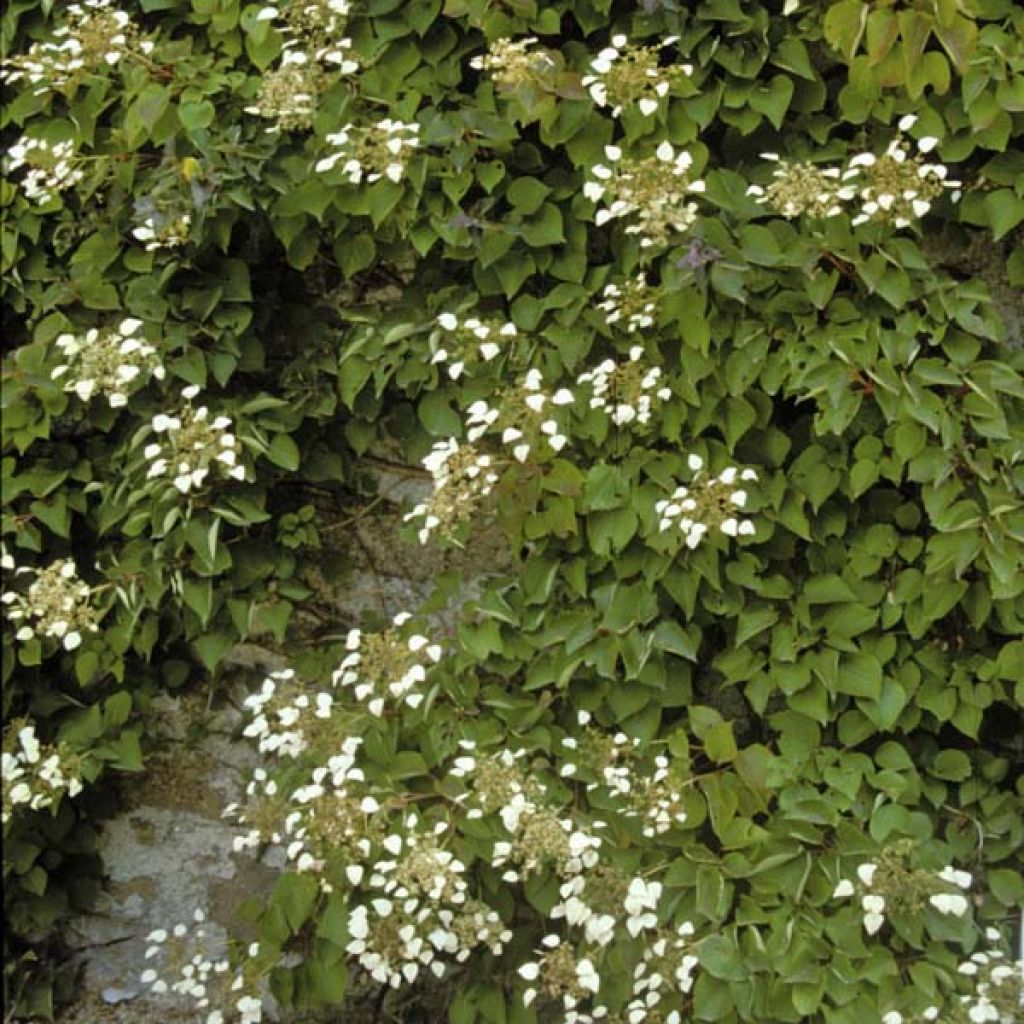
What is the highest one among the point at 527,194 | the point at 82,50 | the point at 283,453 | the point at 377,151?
the point at 82,50

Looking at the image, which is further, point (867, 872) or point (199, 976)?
point (199, 976)

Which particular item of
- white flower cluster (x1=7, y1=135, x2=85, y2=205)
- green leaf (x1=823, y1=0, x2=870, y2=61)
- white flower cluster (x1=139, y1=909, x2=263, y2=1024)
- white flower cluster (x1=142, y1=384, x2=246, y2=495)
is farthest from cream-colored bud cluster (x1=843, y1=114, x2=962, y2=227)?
white flower cluster (x1=139, y1=909, x2=263, y2=1024)

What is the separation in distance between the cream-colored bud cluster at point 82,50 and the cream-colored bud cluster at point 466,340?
779 millimetres

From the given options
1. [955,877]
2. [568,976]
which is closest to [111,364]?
[568,976]

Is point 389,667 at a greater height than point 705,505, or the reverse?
point 705,505

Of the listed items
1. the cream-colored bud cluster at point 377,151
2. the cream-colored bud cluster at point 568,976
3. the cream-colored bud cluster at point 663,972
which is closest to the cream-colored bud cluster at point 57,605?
the cream-colored bud cluster at point 377,151

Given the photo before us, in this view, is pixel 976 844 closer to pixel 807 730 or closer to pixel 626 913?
pixel 807 730

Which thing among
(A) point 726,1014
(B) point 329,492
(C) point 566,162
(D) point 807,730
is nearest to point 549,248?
(C) point 566,162

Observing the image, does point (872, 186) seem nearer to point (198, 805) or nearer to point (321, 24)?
point (321, 24)

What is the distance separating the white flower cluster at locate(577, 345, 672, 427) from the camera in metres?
2.52

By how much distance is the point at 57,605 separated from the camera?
2.66 m

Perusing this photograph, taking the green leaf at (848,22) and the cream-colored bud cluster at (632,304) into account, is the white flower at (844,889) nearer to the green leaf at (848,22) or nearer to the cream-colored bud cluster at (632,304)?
the cream-colored bud cluster at (632,304)

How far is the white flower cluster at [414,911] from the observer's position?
2.43 m

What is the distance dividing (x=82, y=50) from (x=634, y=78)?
1045 mm
